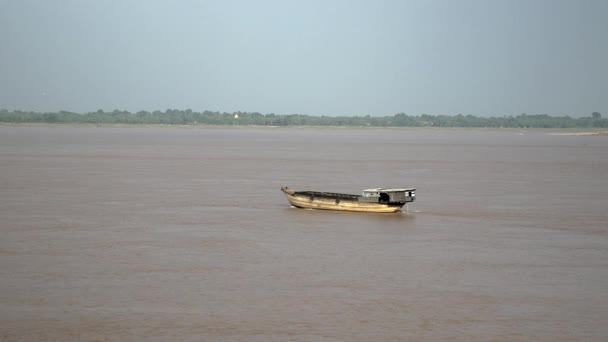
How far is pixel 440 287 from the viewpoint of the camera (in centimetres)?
1870

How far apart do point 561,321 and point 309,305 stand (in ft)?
14.7

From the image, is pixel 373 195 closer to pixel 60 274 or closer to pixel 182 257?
pixel 182 257

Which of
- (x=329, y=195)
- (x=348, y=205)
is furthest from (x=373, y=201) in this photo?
(x=329, y=195)

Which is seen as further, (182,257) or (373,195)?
(373,195)

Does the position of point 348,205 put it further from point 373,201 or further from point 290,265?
point 290,265

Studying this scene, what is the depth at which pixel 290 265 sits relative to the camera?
2081cm

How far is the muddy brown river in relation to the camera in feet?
51.3

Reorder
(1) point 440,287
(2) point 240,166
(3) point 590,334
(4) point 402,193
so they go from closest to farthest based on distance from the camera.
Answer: (3) point 590,334 → (1) point 440,287 → (4) point 402,193 → (2) point 240,166

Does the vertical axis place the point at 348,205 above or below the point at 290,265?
above

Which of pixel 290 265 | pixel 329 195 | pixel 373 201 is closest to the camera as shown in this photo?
pixel 290 265

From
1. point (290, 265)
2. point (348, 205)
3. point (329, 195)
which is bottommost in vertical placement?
point (290, 265)

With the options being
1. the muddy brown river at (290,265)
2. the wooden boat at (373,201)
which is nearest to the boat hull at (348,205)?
the wooden boat at (373,201)

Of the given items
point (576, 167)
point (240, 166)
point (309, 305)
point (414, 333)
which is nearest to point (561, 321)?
point (414, 333)

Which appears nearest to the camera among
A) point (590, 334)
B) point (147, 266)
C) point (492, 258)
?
point (590, 334)
